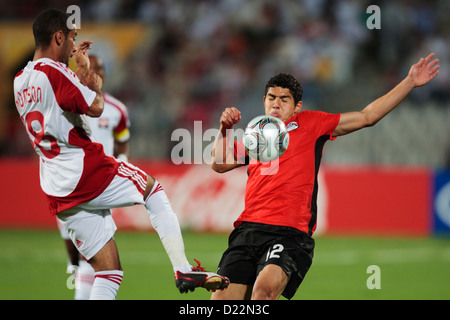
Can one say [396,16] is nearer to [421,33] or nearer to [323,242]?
[421,33]

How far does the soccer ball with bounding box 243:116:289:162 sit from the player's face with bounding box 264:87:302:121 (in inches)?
4.6

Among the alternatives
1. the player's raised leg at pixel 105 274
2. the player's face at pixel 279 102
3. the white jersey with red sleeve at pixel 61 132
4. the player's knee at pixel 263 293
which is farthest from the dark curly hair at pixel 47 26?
the player's knee at pixel 263 293

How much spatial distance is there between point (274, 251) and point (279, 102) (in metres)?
1.22

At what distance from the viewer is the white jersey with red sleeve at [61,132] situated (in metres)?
4.92

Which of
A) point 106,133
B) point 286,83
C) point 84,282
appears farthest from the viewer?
point 106,133

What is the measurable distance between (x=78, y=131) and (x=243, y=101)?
10638 millimetres

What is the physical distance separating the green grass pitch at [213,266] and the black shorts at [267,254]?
9.77 feet

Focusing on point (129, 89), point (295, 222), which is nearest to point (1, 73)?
point (129, 89)

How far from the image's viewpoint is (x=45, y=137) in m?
5.04

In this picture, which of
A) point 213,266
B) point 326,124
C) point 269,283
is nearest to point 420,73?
point 326,124

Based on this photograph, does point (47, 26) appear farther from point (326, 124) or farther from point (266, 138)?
point (326, 124)

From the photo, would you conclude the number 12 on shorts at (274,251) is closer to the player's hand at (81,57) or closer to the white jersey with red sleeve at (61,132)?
the white jersey with red sleeve at (61,132)

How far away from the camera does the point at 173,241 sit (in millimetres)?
5301

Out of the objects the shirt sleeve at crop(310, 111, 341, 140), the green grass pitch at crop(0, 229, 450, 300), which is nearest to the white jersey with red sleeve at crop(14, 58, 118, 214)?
the shirt sleeve at crop(310, 111, 341, 140)
